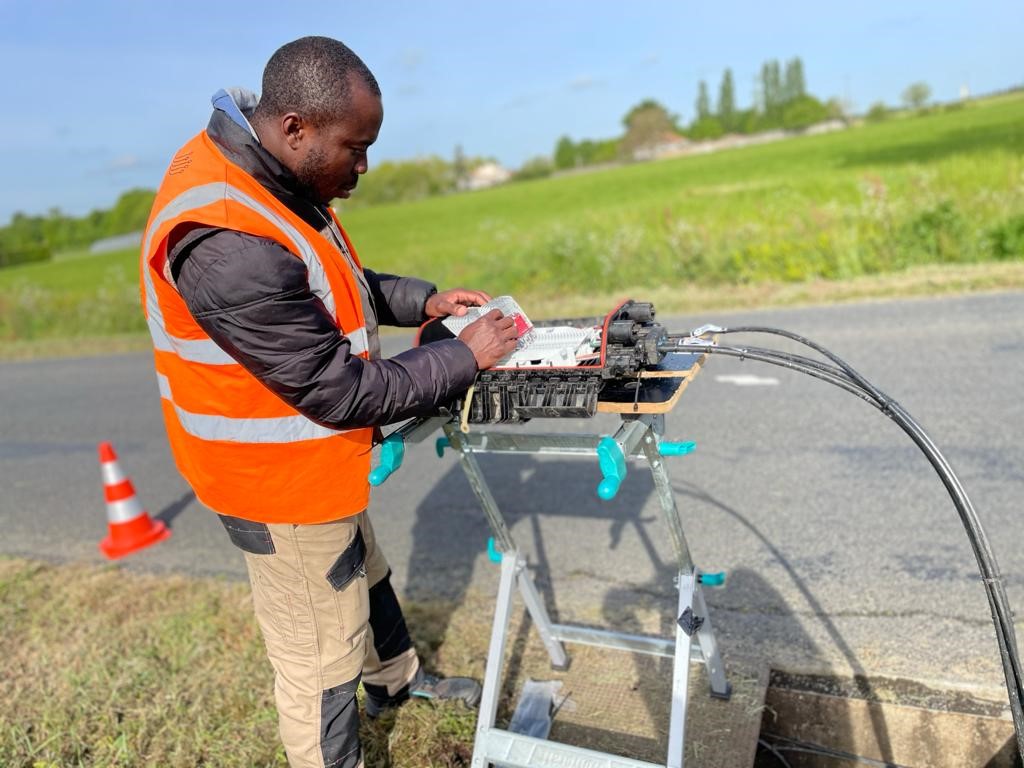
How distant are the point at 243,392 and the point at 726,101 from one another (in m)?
128

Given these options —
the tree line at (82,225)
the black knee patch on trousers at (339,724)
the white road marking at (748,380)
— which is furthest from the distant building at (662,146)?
the black knee patch on trousers at (339,724)

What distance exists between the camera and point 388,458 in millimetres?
2131

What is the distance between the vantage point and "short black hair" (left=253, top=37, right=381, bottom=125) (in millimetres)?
1825

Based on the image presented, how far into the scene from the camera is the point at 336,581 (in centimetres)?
221

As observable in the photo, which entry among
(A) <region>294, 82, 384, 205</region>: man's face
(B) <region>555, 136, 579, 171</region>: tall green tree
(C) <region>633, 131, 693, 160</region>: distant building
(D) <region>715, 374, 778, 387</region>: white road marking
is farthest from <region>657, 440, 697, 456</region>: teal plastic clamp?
(B) <region>555, 136, 579, 171</region>: tall green tree

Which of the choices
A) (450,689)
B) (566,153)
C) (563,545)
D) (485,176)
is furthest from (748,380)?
(566,153)

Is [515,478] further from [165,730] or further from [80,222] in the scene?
[80,222]

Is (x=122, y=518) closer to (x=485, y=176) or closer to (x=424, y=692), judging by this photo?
(x=424, y=692)

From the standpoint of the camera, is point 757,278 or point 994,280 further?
point 757,278

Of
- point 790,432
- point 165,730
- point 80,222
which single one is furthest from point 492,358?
point 80,222

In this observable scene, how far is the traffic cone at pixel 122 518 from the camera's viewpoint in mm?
4941

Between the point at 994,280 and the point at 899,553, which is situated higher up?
the point at 994,280

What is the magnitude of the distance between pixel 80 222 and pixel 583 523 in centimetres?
10297

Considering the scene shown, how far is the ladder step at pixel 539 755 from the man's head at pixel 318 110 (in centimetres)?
171
